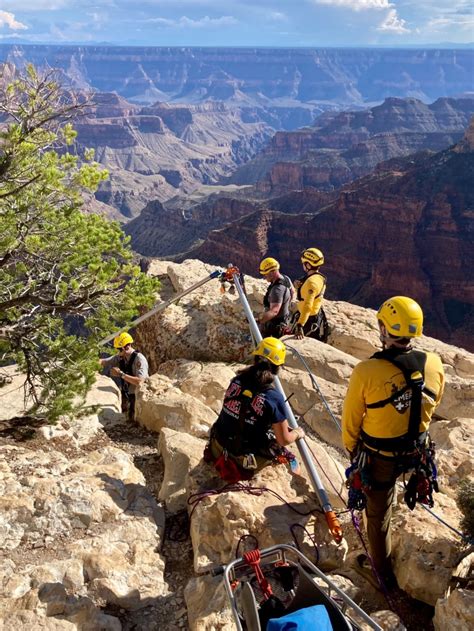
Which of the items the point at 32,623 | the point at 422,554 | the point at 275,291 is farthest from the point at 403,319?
the point at 275,291

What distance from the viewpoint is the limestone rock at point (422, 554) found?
4.75 meters

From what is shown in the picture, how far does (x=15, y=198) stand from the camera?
6.59 metres

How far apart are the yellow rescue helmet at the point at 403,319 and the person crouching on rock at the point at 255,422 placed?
1373 millimetres

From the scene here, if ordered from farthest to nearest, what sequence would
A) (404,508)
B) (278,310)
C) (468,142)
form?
(468,142), (278,310), (404,508)

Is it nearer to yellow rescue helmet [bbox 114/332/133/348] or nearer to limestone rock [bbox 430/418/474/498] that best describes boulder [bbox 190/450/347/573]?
limestone rock [bbox 430/418/474/498]

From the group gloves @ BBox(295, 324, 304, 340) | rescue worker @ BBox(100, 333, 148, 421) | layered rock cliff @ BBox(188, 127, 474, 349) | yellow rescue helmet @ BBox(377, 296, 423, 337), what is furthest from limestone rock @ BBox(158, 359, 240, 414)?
layered rock cliff @ BBox(188, 127, 474, 349)

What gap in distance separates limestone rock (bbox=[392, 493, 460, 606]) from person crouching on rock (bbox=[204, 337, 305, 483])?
1.45 metres

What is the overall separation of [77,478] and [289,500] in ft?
8.85

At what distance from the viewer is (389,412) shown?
4.73m

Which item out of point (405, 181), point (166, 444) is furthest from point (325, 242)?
point (166, 444)

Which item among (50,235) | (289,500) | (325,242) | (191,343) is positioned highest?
(50,235)

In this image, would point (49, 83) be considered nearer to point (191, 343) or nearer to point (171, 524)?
point (171, 524)

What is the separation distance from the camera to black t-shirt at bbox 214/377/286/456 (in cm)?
557

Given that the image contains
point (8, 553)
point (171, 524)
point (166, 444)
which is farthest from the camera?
point (166, 444)
